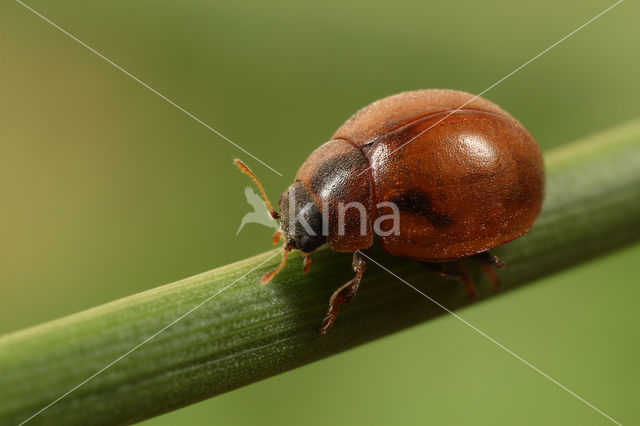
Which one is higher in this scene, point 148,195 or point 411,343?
point 148,195

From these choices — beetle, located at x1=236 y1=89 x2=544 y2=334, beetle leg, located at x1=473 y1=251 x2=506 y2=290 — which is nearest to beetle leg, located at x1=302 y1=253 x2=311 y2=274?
beetle, located at x1=236 y1=89 x2=544 y2=334

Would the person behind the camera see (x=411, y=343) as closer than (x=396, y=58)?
Yes

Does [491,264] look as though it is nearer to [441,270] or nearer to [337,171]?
[441,270]

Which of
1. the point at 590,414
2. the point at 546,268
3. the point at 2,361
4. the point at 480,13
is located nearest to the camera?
the point at 2,361

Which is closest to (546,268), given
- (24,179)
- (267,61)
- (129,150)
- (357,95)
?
(357,95)

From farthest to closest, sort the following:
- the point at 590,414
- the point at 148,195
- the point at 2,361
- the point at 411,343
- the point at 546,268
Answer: the point at 148,195
the point at 411,343
the point at 590,414
the point at 546,268
the point at 2,361

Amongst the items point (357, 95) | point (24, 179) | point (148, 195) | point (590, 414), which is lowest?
point (590, 414)

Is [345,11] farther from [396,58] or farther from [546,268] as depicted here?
[546,268]
